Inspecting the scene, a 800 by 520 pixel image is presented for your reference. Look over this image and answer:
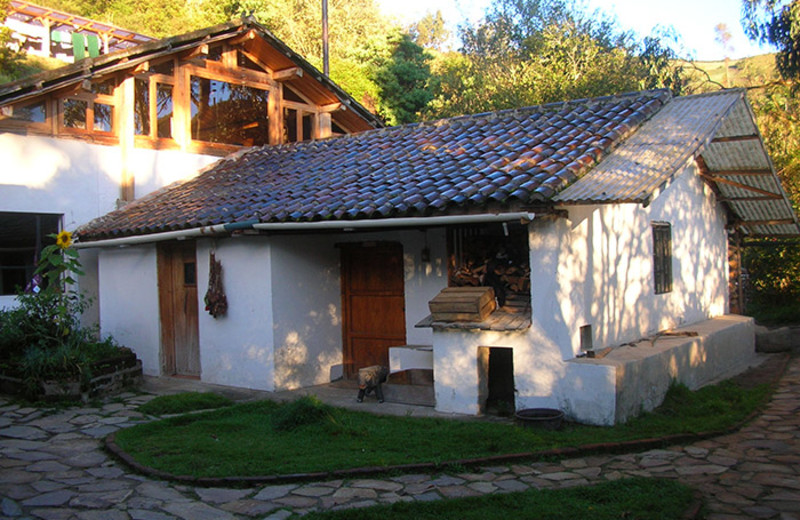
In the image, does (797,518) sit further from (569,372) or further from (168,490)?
(168,490)

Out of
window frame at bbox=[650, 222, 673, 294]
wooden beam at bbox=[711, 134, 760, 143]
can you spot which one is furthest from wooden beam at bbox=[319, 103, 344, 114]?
wooden beam at bbox=[711, 134, 760, 143]

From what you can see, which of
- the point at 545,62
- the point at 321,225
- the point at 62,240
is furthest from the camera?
the point at 545,62

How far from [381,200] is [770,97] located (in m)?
17.6

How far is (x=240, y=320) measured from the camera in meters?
10.3

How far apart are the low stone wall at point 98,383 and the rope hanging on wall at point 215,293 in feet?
4.78

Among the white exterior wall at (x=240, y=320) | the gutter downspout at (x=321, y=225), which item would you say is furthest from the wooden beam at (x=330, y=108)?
the white exterior wall at (x=240, y=320)

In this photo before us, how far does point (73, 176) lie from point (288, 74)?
5.33 metres

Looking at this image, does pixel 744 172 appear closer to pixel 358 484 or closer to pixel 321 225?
pixel 321 225

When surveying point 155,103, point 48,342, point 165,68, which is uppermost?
point 165,68

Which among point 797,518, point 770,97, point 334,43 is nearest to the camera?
point 797,518

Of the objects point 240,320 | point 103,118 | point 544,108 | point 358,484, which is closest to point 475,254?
point 544,108

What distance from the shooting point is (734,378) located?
10.4 metres

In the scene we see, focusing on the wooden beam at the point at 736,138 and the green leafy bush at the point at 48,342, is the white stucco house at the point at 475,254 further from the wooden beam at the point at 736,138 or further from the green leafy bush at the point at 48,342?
the green leafy bush at the point at 48,342

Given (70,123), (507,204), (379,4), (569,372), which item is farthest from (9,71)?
(379,4)
